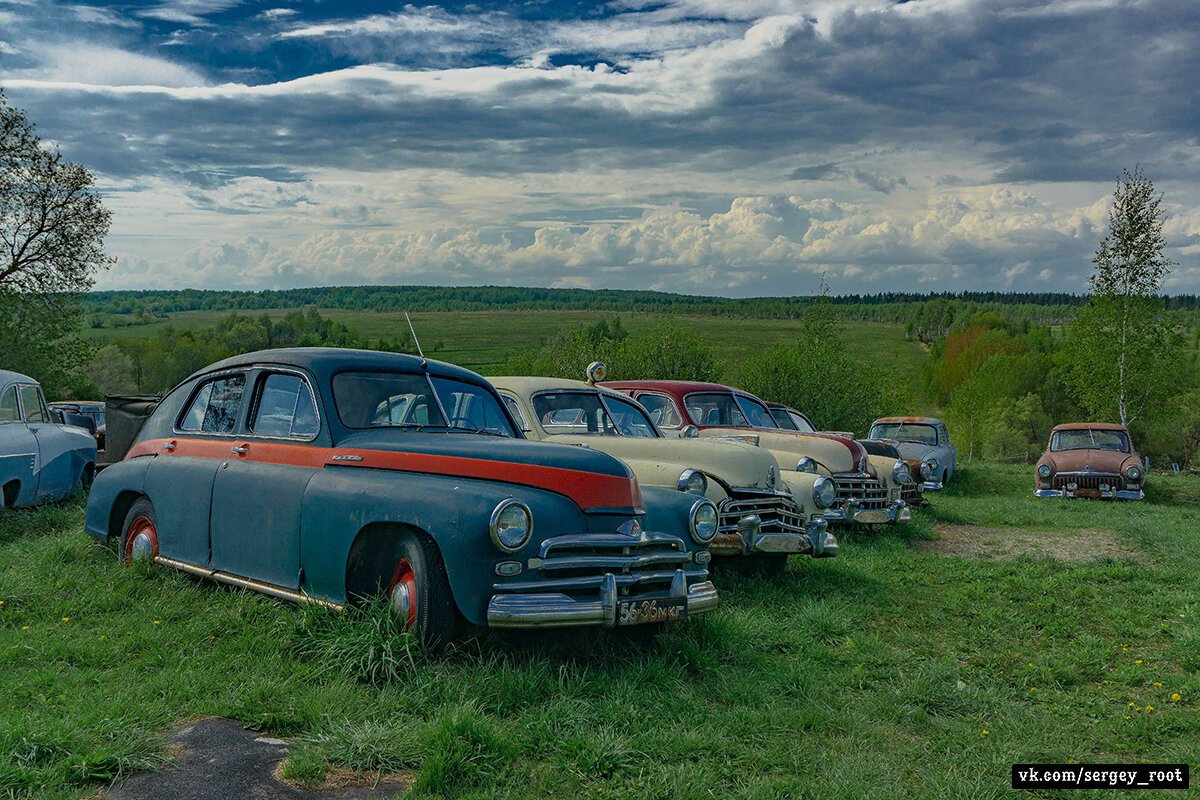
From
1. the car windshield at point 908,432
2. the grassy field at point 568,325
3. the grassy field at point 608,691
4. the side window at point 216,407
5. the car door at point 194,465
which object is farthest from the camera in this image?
the grassy field at point 568,325

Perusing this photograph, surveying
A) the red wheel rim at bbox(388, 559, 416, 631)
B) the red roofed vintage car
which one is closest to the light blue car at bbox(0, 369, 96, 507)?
the red roofed vintage car

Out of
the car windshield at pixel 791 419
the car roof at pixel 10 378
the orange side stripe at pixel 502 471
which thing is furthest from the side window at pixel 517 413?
the car windshield at pixel 791 419

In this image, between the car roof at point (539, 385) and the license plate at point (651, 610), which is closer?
the license plate at point (651, 610)

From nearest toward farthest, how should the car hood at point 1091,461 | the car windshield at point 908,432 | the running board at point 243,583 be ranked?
the running board at point 243,583
the car hood at point 1091,461
the car windshield at point 908,432

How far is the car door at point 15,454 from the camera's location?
392 inches

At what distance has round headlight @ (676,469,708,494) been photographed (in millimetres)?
7332

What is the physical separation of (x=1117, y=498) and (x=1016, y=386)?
5662 cm

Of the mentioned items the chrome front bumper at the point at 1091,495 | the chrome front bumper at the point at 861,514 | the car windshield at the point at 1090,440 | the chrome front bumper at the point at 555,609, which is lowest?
the chrome front bumper at the point at 1091,495

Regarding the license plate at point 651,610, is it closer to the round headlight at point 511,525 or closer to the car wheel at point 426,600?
the round headlight at point 511,525

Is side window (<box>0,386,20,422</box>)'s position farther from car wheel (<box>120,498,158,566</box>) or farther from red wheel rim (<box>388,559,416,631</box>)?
red wheel rim (<box>388,559,416,631</box>)

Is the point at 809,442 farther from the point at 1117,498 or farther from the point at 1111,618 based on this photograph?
the point at 1117,498

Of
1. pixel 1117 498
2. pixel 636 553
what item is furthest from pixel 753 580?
pixel 1117 498

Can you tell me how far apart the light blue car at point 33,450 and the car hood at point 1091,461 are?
60.4 feet

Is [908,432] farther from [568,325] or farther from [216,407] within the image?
[568,325]
